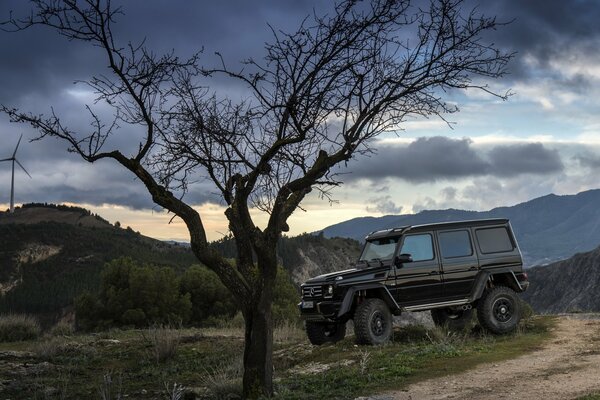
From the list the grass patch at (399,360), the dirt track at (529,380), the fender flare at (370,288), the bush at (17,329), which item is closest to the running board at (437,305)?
the fender flare at (370,288)

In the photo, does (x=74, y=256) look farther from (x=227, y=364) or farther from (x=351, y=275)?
(x=351, y=275)

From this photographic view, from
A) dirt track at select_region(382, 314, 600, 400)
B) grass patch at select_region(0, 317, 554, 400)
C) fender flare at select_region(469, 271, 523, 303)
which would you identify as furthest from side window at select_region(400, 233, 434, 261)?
dirt track at select_region(382, 314, 600, 400)

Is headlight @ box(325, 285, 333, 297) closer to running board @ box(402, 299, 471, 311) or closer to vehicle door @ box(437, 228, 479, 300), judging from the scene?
running board @ box(402, 299, 471, 311)

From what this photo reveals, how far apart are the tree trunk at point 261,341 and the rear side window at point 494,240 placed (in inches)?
259

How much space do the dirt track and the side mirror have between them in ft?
10.1

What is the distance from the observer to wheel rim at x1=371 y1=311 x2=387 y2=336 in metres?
13.2

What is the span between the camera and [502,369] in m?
10.5

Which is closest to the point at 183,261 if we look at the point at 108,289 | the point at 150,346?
the point at 108,289

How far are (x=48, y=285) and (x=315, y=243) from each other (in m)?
58.6

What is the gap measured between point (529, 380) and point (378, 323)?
4130 mm

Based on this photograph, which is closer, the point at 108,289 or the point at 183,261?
the point at 108,289

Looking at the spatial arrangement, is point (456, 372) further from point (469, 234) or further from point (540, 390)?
point (469, 234)

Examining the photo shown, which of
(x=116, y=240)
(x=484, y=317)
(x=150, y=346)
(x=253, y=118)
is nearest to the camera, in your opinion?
(x=253, y=118)

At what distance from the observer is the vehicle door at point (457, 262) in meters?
14.1
